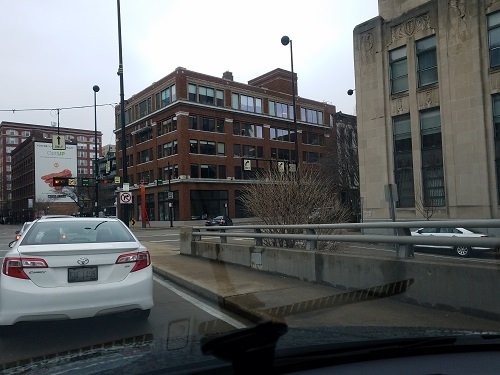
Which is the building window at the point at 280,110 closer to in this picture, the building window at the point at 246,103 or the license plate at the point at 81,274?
the building window at the point at 246,103

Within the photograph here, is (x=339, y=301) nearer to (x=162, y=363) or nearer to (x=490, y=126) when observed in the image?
(x=162, y=363)

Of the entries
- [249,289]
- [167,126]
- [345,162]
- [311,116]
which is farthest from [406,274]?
[311,116]

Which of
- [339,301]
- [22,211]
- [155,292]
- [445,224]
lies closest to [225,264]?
[155,292]

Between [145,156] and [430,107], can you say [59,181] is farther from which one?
[430,107]

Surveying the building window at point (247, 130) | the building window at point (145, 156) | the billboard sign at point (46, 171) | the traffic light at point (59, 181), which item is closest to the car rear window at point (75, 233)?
the traffic light at point (59, 181)

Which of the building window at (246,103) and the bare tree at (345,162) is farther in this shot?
the building window at (246,103)

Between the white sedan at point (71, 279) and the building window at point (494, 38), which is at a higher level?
the building window at point (494, 38)

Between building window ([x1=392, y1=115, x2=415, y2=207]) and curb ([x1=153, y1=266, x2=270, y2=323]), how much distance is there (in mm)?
18874

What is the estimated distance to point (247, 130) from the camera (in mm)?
64375

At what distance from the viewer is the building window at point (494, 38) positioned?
74.4 feet

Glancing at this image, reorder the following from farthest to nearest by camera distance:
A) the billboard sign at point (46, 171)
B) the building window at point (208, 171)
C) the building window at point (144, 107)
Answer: the billboard sign at point (46, 171), the building window at point (144, 107), the building window at point (208, 171)

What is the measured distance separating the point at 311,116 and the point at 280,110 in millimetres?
7584

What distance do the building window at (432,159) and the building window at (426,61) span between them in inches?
66.6

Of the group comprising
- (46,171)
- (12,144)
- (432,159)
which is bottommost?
(432,159)
